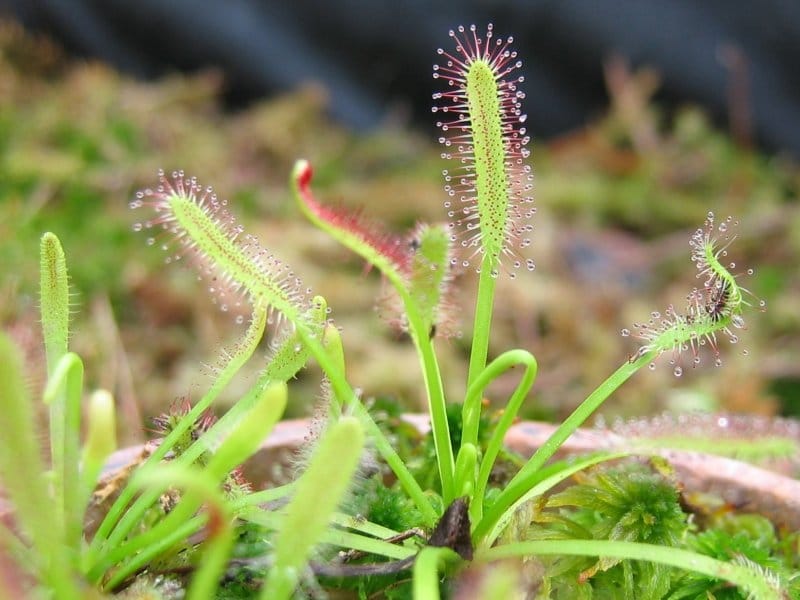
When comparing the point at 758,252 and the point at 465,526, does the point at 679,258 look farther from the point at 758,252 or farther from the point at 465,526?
the point at 465,526

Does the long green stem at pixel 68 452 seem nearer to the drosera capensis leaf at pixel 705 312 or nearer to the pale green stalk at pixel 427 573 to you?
the pale green stalk at pixel 427 573

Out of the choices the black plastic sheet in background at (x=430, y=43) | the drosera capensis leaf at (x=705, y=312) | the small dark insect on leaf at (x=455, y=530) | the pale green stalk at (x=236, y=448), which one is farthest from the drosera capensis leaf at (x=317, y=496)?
the black plastic sheet in background at (x=430, y=43)

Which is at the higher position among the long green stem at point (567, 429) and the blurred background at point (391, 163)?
the blurred background at point (391, 163)

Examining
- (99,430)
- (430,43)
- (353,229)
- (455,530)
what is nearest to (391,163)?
(430,43)

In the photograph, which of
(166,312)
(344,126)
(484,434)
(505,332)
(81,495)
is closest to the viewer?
(81,495)

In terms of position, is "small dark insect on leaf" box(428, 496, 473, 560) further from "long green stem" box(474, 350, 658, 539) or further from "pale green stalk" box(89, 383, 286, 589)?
"pale green stalk" box(89, 383, 286, 589)

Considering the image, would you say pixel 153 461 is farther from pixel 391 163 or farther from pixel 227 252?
pixel 391 163

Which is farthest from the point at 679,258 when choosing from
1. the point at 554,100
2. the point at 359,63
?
the point at 359,63
